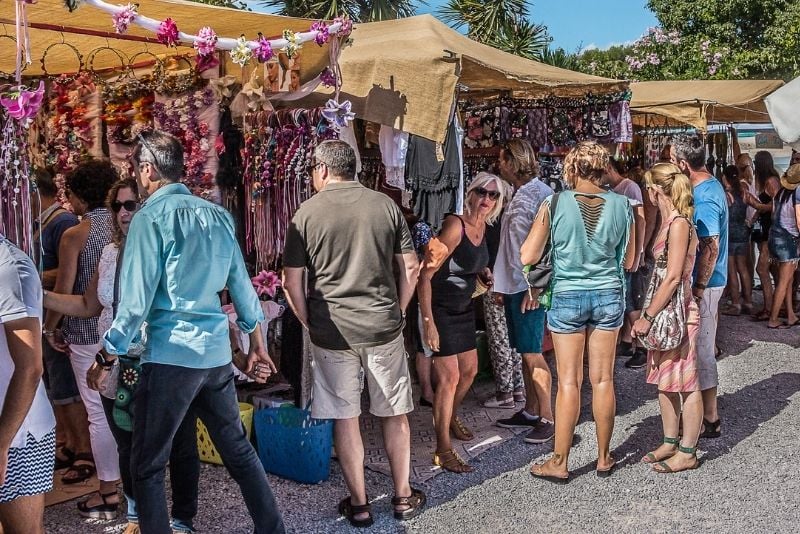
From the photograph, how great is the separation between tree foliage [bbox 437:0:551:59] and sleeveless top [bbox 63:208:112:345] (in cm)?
1385

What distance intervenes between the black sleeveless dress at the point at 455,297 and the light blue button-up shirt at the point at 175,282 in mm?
1610

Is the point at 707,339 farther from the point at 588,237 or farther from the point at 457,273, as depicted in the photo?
the point at 457,273

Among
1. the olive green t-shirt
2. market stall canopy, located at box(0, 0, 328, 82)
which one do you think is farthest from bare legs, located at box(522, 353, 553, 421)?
market stall canopy, located at box(0, 0, 328, 82)

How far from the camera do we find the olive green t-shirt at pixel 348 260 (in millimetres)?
3619

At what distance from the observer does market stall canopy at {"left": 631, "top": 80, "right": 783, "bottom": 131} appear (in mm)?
8391

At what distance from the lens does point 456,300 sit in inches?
178

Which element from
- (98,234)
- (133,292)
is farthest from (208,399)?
(98,234)

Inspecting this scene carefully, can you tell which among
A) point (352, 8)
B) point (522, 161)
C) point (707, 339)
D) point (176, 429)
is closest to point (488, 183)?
point (522, 161)

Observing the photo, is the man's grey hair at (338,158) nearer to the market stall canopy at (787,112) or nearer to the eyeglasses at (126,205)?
the eyeglasses at (126,205)

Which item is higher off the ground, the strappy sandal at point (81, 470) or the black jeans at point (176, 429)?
the black jeans at point (176, 429)

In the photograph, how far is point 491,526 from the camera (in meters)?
3.86

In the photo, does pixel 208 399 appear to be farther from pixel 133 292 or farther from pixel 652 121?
pixel 652 121

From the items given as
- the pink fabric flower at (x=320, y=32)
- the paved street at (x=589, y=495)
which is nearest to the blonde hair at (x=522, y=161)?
the pink fabric flower at (x=320, y=32)

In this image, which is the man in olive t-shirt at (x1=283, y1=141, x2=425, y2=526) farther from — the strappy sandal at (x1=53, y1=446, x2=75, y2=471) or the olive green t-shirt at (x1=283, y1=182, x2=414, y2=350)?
the strappy sandal at (x1=53, y1=446, x2=75, y2=471)
